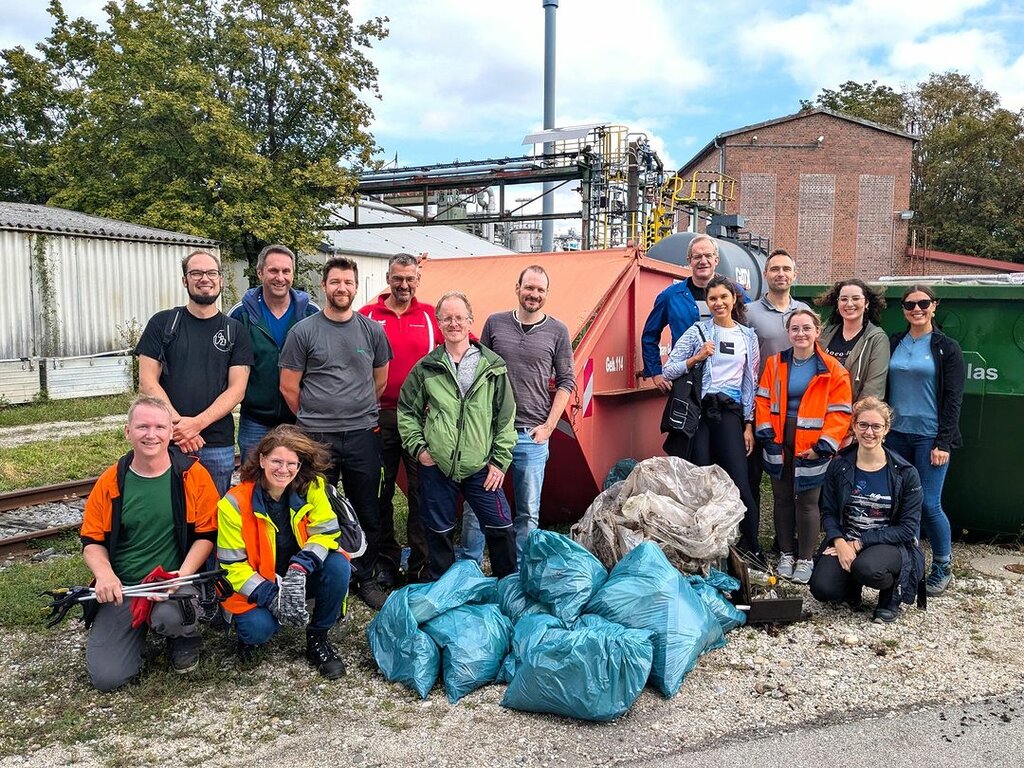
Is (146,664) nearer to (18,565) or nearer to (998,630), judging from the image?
(18,565)

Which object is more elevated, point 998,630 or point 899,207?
point 899,207

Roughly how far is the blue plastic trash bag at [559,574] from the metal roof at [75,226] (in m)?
12.2

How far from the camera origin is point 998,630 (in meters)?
3.95

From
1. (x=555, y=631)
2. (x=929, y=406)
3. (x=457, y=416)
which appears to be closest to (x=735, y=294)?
(x=929, y=406)

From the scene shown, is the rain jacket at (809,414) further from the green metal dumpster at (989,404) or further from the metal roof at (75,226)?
the metal roof at (75,226)

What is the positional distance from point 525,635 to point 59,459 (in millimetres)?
6592

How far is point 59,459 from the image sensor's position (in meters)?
8.08

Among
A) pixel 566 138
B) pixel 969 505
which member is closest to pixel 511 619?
pixel 969 505

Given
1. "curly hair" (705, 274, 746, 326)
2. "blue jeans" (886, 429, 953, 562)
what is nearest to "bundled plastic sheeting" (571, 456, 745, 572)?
"curly hair" (705, 274, 746, 326)

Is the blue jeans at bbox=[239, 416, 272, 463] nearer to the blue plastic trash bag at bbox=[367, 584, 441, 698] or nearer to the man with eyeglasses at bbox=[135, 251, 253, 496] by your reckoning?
the man with eyeglasses at bbox=[135, 251, 253, 496]

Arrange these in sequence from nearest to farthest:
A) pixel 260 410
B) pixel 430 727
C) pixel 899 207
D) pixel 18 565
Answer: pixel 430 727, pixel 260 410, pixel 18 565, pixel 899 207

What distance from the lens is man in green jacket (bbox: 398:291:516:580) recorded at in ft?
12.6

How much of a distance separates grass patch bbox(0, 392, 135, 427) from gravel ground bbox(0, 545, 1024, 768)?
26.4 ft

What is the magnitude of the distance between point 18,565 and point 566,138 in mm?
16699
